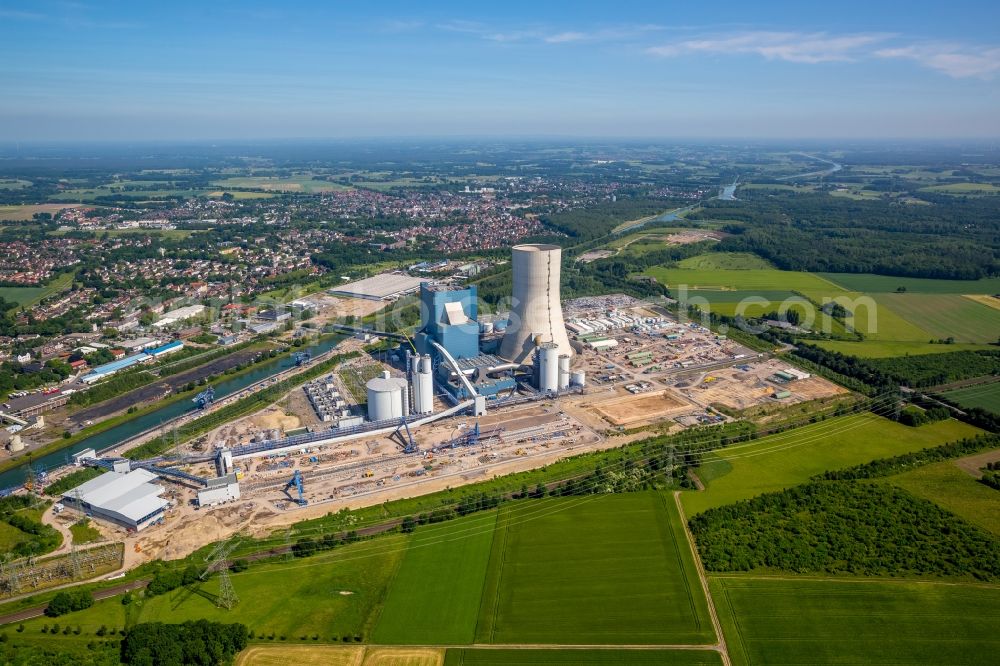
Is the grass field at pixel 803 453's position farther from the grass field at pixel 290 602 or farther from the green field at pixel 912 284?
the green field at pixel 912 284

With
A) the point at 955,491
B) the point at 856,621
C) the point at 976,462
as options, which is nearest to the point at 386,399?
A: the point at 856,621

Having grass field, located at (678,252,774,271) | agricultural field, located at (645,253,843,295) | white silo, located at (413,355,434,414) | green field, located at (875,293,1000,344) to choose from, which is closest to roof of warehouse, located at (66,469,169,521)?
white silo, located at (413,355,434,414)

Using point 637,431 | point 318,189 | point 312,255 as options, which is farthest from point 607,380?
point 318,189

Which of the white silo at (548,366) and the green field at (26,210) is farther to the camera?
the green field at (26,210)

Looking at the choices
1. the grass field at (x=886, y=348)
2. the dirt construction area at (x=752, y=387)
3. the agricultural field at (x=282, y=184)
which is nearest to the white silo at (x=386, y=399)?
the dirt construction area at (x=752, y=387)

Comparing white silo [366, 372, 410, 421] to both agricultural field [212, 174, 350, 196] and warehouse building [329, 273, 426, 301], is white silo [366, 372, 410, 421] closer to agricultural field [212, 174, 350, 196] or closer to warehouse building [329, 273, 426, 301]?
warehouse building [329, 273, 426, 301]

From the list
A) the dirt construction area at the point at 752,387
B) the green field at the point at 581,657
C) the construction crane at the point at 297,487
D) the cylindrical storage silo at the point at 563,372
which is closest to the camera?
the green field at the point at 581,657
